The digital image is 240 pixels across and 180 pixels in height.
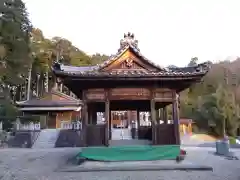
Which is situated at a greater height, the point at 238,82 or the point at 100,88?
the point at 238,82

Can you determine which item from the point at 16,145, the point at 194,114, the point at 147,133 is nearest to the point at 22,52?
the point at 16,145

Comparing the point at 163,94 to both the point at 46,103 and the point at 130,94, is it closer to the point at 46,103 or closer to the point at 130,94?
the point at 130,94

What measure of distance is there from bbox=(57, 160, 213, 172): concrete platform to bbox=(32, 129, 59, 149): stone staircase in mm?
13482

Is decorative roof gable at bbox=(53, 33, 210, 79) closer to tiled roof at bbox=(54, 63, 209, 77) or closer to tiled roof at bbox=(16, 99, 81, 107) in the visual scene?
tiled roof at bbox=(54, 63, 209, 77)

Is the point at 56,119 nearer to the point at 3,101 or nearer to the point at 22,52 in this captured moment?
the point at 3,101

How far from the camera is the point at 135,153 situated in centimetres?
1190

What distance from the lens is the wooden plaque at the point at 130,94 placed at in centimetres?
1262

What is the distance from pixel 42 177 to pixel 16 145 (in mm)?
16139

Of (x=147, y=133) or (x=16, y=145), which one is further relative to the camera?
(x=16, y=145)

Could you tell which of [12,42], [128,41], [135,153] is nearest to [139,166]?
[135,153]

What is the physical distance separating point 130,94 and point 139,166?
3354mm

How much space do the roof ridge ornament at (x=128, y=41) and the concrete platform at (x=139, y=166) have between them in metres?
5.60

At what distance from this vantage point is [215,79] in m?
50.5

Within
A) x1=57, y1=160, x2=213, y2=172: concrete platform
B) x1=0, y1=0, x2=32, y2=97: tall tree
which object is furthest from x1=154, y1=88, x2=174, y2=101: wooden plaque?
x1=0, y1=0, x2=32, y2=97: tall tree
